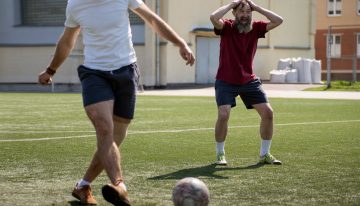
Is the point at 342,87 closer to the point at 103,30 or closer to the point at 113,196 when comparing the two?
the point at 103,30

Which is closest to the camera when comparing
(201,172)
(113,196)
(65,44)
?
(113,196)

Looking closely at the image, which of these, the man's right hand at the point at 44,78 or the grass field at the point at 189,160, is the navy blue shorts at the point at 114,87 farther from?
the grass field at the point at 189,160

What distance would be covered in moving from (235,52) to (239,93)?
0.52 meters

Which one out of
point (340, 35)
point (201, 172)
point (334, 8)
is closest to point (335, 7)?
point (334, 8)

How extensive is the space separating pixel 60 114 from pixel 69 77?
69.7 ft

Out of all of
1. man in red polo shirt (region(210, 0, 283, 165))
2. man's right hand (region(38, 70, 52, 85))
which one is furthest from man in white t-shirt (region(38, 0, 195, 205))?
man in red polo shirt (region(210, 0, 283, 165))

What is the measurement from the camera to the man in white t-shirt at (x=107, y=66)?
6.33 metres

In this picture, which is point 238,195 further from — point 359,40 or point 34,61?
point 359,40

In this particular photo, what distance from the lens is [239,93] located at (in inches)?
374

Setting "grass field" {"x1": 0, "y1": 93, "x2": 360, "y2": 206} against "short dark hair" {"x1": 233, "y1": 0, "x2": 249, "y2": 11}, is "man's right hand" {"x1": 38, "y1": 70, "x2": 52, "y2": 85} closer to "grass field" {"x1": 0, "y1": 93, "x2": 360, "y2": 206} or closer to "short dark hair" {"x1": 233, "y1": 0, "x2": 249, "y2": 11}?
"grass field" {"x1": 0, "y1": 93, "x2": 360, "y2": 206}

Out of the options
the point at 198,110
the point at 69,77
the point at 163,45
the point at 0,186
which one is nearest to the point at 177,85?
the point at 163,45

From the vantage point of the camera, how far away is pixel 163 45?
39.3 metres

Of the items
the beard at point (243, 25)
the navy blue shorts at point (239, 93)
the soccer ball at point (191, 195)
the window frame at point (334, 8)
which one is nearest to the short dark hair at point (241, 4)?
the beard at point (243, 25)

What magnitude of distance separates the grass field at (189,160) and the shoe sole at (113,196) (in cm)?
38
